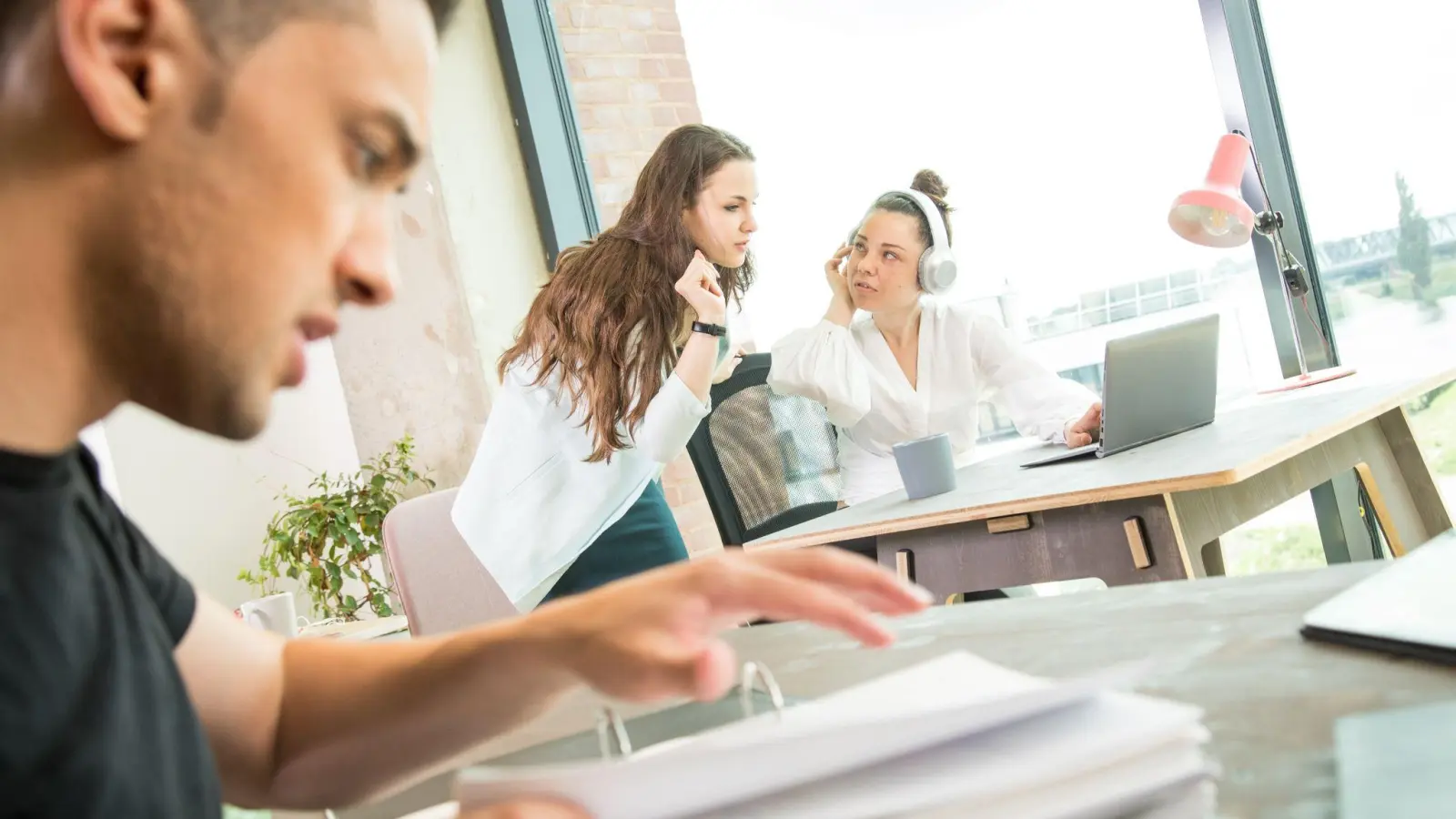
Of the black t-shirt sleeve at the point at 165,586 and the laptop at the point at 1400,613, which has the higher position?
the black t-shirt sleeve at the point at 165,586

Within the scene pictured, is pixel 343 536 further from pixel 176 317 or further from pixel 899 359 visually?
pixel 176 317

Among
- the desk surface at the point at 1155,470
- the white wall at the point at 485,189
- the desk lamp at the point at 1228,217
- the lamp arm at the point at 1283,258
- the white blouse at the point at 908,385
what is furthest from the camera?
the white wall at the point at 485,189

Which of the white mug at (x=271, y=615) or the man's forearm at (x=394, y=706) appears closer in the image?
the man's forearm at (x=394, y=706)

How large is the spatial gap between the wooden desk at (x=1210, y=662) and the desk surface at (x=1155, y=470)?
0.71 m

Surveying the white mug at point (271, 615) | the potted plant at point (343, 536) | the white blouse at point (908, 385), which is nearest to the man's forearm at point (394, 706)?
the white mug at point (271, 615)

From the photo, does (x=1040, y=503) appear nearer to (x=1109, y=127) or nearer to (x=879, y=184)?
(x=1109, y=127)

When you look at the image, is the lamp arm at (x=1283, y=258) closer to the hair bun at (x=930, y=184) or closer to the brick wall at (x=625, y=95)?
the hair bun at (x=930, y=184)

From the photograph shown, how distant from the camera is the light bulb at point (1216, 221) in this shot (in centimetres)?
250

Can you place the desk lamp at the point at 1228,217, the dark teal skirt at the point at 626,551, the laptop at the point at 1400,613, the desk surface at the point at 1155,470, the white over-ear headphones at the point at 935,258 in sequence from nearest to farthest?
the laptop at the point at 1400,613, the desk surface at the point at 1155,470, the dark teal skirt at the point at 626,551, the desk lamp at the point at 1228,217, the white over-ear headphones at the point at 935,258

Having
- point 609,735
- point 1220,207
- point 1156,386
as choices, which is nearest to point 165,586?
point 609,735

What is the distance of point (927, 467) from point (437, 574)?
1060mm

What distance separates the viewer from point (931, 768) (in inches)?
18.9

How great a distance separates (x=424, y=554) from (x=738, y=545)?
28.8 inches

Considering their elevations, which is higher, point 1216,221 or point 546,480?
point 1216,221
